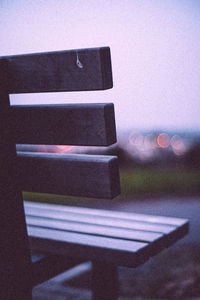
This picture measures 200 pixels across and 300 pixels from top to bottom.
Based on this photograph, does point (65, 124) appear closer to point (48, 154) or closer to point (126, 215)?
point (48, 154)

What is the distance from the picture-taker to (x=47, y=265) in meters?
2.20

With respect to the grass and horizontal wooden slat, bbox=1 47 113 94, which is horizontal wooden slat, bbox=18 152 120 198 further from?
the grass

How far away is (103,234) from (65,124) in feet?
2.36

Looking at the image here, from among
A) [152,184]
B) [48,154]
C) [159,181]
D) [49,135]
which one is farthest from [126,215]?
[159,181]

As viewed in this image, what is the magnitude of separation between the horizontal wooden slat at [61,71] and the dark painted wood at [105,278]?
1122mm

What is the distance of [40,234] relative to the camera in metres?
2.19

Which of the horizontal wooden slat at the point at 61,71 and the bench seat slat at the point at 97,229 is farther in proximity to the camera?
the bench seat slat at the point at 97,229

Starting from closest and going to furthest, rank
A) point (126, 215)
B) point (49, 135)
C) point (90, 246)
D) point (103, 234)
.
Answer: point (49, 135) → point (90, 246) → point (103, 234) → point (126, 215)

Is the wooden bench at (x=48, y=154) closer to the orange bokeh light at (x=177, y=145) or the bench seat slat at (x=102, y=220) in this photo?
the bench seat slat at (x=102, y=220)

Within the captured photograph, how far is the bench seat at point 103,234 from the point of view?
78.0 inches

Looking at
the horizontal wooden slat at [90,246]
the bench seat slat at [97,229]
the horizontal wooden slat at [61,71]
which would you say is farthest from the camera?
the bench seat slat at [97,229]

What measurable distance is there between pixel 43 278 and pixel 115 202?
4.85 metres

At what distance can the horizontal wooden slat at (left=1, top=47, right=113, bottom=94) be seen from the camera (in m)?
1.42

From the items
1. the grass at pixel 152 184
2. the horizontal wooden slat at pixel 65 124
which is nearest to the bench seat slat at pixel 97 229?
the horizontal wooden slat at pixel 65 124
